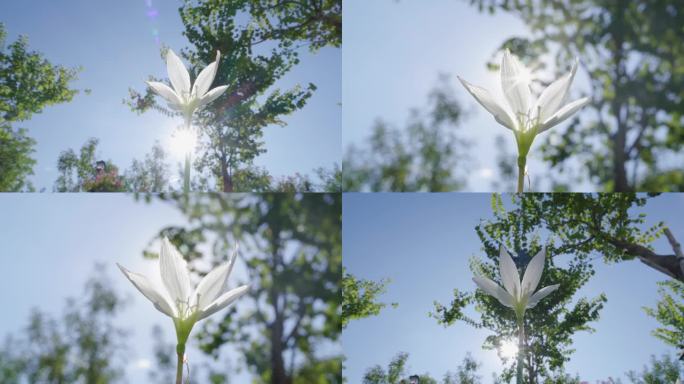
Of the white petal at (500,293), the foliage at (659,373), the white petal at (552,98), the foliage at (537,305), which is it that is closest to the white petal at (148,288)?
the white petal at (500,293)

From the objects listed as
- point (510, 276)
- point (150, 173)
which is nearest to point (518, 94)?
point (510, 276)

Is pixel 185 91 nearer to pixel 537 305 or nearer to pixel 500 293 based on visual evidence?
pixel 500 293

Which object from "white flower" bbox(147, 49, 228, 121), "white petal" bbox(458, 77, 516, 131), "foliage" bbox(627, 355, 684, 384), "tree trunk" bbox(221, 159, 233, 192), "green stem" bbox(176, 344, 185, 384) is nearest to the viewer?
"green stem" bbox(176, 344, 185, 384)

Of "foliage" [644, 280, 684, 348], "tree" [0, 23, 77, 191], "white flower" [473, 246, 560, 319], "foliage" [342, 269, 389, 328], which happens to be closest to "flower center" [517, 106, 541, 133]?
"white flower" [473, 246, 560, 319]

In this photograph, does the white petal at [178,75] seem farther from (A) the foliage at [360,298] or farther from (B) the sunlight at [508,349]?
(B) the sunlight at [508,349]

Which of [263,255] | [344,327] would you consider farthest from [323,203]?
[344,327]

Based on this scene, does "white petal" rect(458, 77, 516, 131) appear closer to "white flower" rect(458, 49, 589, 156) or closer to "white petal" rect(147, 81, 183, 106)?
"white flower" rect(458, 49, 589, 156)

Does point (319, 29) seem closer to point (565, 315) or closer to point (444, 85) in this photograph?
point (444, 85)
